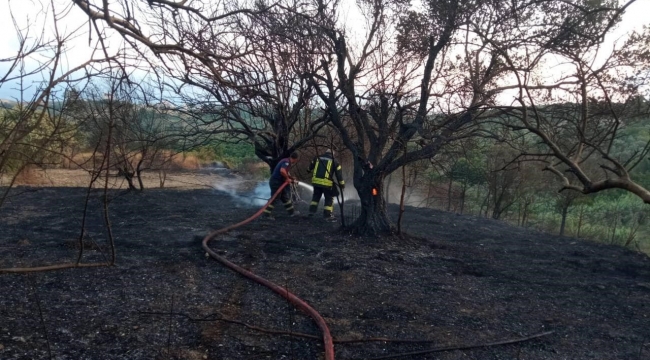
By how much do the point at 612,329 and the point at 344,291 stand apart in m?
2.89

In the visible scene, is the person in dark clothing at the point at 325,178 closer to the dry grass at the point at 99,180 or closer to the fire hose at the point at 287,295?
the fire hose at the point at 287,295

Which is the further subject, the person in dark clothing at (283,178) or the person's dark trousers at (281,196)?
the person's dark trousers at (281,196)

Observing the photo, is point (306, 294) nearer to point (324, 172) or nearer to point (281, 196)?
point (324, 172)

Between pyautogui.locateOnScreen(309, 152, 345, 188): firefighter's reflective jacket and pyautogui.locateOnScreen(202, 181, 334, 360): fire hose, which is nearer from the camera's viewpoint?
pyautogui.locateOnScreen(202, 181, 334, 360): fire hose

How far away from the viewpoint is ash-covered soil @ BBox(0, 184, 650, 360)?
478cm

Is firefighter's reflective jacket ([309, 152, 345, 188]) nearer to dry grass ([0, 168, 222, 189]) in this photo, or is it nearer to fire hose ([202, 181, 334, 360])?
fire hose ([202, 181, 334, 360])

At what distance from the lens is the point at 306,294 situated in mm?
6324

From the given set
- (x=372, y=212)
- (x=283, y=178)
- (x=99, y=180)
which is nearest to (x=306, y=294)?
(x=372, y=212)

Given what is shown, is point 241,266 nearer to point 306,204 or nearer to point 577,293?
point 577,293

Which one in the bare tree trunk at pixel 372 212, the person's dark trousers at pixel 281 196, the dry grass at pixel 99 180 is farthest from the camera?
the dry grass at pixel 99 180

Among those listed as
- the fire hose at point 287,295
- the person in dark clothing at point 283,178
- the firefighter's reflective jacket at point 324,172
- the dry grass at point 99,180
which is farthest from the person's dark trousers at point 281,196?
the dry grass at point 99,180

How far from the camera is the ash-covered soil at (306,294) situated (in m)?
4.78

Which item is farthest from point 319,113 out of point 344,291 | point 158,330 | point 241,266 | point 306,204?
point 158,330

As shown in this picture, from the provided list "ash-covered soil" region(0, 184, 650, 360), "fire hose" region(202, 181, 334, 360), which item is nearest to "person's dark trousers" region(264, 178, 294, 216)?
"ash-covered soil" region(0, 184, 650, 360)
